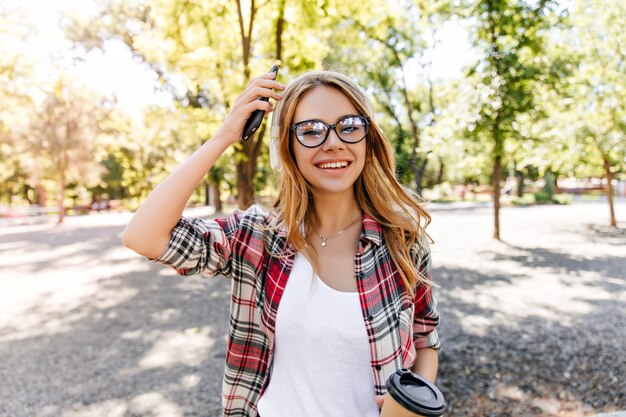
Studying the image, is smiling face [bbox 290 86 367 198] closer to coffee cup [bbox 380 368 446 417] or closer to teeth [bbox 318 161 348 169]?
teeth [bbox 318 161 348 169]

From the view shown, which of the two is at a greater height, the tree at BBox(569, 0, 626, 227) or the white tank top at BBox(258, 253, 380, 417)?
the tree at BBox(569, 0, 626, 227)

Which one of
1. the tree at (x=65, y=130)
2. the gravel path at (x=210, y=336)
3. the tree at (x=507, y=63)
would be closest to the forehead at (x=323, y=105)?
the gravel path at (x=210, y=336)

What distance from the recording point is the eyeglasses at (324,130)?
5.09ft

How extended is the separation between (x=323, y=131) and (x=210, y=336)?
454cm

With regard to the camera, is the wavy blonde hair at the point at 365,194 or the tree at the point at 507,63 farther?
the tree at the point at 507,63

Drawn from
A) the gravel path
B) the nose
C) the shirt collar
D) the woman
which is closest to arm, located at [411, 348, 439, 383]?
→ the woman

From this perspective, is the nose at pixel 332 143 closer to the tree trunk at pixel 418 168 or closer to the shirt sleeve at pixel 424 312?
the tree trunk at pixel 418 168

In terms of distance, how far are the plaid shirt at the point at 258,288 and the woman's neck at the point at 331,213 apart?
14cm

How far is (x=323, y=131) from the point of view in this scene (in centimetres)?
155

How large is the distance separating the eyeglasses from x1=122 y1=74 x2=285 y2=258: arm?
16 cm

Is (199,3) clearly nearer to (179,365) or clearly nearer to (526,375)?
(179,365)

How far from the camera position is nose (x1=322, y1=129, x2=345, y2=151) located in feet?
5.04

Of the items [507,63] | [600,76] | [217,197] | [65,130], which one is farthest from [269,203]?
[217,197]

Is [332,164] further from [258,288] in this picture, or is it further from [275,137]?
[258,288]
